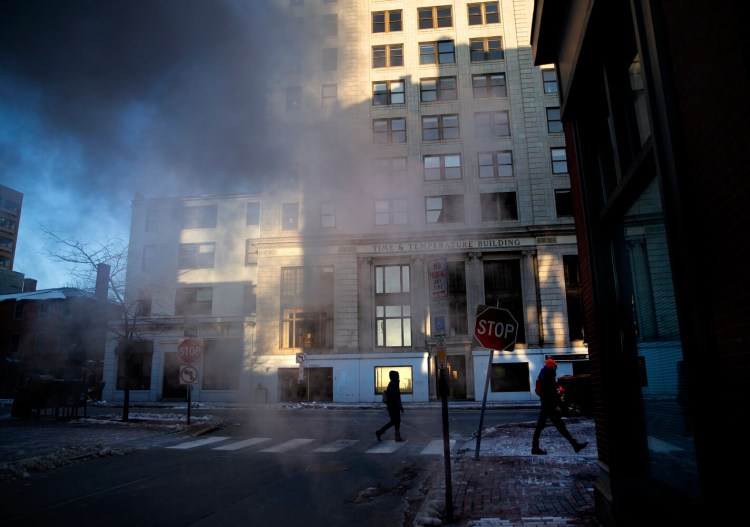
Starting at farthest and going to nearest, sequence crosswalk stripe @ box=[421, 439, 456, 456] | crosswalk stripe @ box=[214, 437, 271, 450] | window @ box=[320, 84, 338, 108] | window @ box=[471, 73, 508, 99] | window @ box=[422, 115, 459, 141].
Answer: crosswalk stripe @ box=[214, 437, 271, 450] → crosswalk stripe @ box=[421, 439, 456, 456] → window @ box=[471, 73, 508, 99] → window @ box=[422, 115, 459, 141] → window @ box=[320, 84, 338, 108]

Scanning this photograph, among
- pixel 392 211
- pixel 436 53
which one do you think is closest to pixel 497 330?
pixel 392 211

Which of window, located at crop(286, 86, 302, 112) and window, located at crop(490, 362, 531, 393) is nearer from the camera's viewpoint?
window, located at crop(286, 86, 302, 112)

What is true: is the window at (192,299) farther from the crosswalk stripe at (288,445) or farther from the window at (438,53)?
the window at (438,53)

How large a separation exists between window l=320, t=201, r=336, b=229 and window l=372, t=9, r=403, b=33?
8.91ft

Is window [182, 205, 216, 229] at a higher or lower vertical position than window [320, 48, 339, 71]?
lower

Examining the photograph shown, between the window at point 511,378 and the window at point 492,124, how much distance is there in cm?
1700

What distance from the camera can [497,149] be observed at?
7660 mm

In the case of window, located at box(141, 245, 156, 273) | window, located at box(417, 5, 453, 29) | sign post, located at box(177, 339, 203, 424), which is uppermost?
window, located at box(417, 5, 453, 29)

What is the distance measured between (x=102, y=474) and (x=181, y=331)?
3904mm

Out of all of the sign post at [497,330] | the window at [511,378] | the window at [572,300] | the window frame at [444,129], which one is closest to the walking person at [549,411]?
→ the sign post at [497,330]

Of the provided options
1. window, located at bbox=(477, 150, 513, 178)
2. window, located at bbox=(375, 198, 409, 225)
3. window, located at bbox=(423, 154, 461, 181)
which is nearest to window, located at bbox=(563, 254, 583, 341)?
window, located at bbox=(477, 150, 513, 178)

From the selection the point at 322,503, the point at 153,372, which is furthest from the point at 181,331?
the point at 153,372

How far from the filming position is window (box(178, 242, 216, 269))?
22.8ft

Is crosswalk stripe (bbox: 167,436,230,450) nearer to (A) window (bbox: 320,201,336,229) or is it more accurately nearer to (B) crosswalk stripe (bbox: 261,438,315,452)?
(B) crosswalk stripe (bbox: 261,438,315,452)
